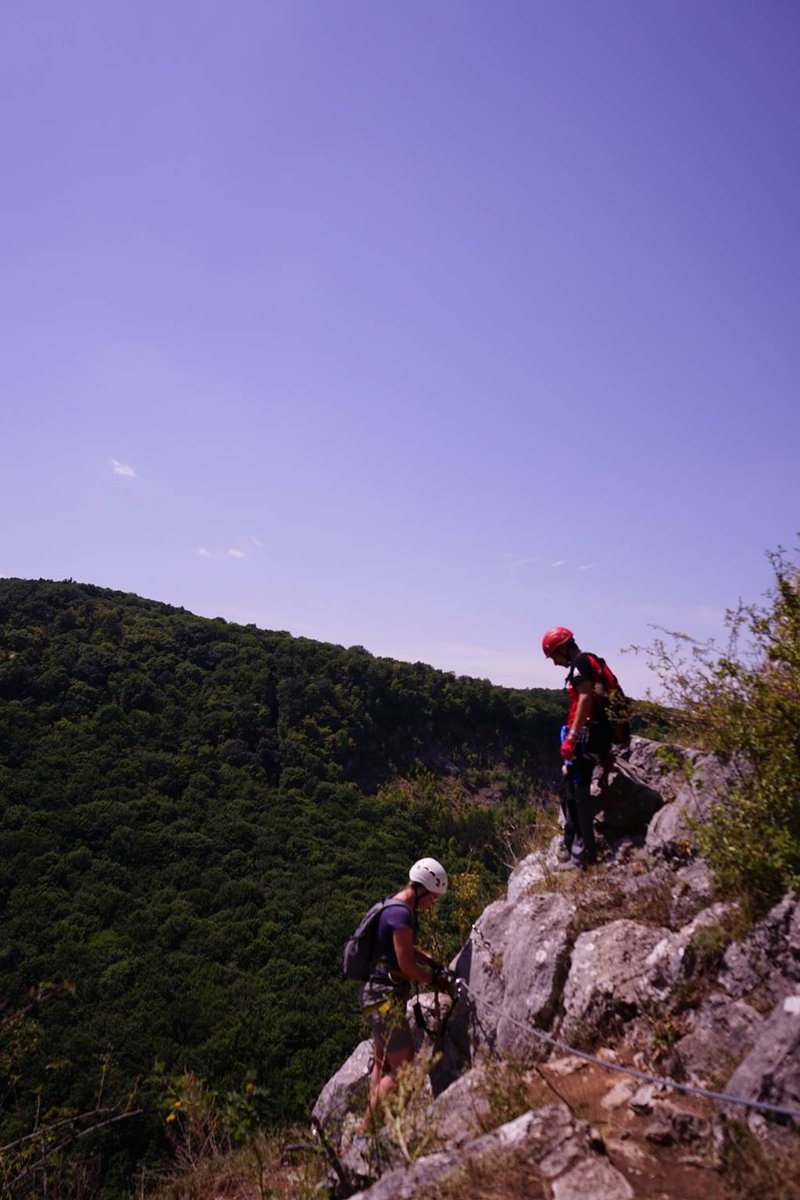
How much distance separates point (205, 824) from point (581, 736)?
38.8 metres

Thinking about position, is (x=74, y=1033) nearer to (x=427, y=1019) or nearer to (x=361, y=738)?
(x=427, y=1019)

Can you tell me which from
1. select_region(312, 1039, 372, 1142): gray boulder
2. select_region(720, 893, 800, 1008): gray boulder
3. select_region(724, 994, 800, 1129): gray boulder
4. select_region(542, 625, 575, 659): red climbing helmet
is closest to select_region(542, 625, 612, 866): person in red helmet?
select_region(542, 625, 575, 659): red climbing helmet

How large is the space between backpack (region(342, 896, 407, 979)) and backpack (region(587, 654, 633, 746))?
233 cm

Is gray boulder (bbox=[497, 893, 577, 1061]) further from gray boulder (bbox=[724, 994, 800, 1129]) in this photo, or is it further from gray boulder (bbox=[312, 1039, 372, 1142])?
gray boulder (bbox=[724, 994, 800, 1129])

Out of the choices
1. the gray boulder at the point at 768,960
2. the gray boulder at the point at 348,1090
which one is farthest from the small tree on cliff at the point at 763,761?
the gray boulder at the point at 348,1090

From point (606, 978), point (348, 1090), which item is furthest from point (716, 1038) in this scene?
point (348, 1090)

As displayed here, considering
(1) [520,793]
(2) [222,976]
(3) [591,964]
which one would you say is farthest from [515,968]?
(1) [520,793]

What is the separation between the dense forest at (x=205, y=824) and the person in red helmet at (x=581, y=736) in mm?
2231

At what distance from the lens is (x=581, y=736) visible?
5.97 metres

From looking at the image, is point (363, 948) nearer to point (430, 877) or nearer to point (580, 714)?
point (430, 877)

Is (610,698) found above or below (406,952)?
above

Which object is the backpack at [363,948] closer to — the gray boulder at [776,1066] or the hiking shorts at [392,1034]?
the hiking shorts at [392,1034]

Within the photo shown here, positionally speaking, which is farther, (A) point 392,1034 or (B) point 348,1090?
(B) point 348,1090

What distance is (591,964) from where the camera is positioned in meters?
4.68
